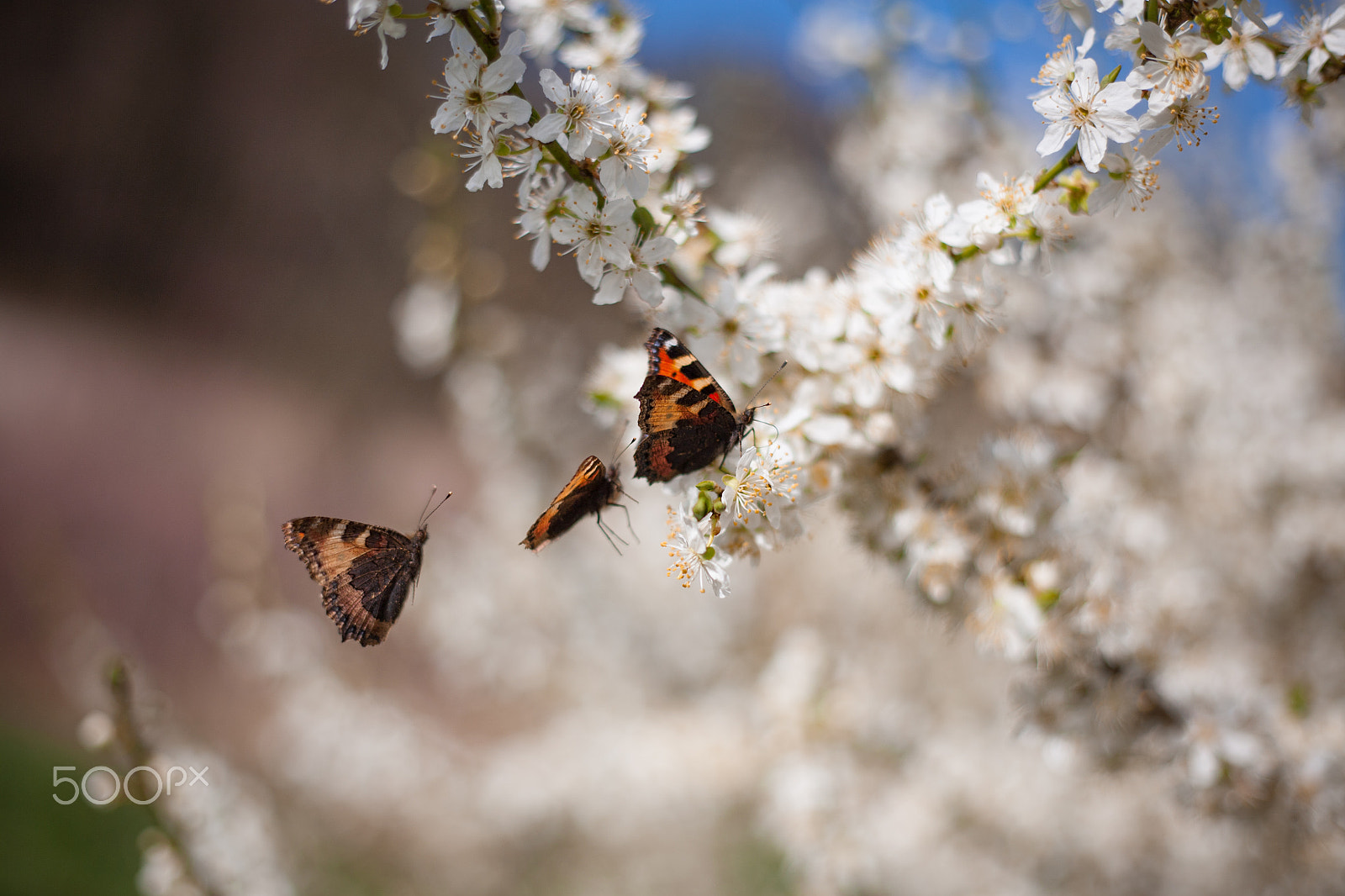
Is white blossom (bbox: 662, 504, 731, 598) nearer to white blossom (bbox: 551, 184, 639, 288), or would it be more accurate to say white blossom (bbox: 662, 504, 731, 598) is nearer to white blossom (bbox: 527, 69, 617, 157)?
white blossom (bbox: 551, 184, 639, 288)

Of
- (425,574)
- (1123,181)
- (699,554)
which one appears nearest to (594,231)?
(699,554)

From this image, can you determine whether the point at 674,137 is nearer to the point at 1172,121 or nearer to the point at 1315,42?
the point at 1172,121

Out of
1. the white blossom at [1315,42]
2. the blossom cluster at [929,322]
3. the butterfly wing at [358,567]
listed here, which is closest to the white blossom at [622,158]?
the blossom cluster at [929,322]

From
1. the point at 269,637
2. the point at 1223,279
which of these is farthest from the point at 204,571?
the point at 1223,279

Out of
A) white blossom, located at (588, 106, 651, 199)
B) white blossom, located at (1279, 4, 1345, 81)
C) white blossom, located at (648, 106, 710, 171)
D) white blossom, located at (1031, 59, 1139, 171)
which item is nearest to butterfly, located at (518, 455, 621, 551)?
white blossom, located at (588, 106, 651, 199)

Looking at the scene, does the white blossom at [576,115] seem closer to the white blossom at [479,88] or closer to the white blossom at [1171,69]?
the white blossom at [479,88]

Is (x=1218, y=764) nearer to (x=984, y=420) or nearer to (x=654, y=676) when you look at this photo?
(x=654, y=676)
